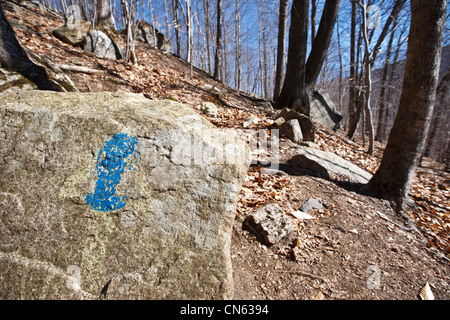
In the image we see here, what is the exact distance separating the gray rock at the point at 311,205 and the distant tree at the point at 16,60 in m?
3.95

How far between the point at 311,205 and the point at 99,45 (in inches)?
283

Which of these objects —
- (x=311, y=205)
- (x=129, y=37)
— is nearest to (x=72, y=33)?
(x=129, y=37)

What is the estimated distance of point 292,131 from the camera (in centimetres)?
452

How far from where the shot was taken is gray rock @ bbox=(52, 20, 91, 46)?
19.2 feet

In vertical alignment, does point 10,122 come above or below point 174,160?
above

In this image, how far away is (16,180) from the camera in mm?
1528

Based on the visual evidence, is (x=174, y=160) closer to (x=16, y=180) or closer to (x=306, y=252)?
(x=16, y=180)

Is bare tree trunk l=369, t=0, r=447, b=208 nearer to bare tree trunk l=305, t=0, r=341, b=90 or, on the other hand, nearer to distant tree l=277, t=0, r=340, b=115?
distant tree l=277, t=0, r=340, b=115

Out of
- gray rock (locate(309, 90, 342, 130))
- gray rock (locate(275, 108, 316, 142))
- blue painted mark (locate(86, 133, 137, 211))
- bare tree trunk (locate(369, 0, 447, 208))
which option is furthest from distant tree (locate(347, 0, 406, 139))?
blue painted mark (locate(86, 133, 137, 211))

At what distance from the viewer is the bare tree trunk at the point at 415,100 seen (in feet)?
9.64

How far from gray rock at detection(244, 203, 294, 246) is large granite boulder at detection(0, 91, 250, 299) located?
79cm
